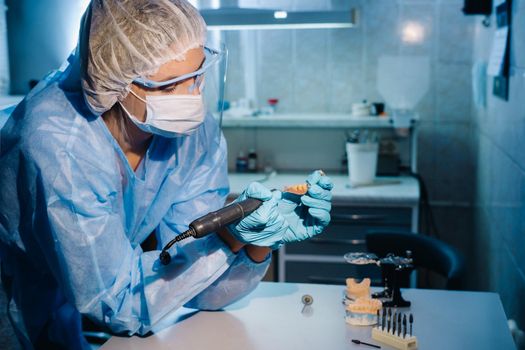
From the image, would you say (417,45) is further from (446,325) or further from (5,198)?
(5,198)

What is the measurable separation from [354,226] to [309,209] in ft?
5.31

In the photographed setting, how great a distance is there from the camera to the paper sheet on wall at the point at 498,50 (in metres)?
2.20

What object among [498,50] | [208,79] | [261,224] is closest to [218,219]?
Answer: [261,224]

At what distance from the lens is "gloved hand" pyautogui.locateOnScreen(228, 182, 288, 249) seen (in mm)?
1309

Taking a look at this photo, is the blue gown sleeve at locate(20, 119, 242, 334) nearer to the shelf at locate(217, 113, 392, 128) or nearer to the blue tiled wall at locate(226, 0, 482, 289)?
the shelf at locate(217, 113, 392, 128)

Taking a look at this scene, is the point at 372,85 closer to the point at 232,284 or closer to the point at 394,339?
the point at 232,284

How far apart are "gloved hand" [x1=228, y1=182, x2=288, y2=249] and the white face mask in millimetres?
263

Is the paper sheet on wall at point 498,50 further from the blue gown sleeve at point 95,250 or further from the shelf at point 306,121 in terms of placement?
the blue gown sleeve at point 95,250

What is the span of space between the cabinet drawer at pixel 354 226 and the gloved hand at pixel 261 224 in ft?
5.36

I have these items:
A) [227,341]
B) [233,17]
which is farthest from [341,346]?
[233,17]

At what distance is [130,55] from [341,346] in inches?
30.1

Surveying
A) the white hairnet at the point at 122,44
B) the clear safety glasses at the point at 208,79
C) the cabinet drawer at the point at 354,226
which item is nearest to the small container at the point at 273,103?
the cabinet drawer at the point at 354,226

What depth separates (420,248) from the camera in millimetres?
2244

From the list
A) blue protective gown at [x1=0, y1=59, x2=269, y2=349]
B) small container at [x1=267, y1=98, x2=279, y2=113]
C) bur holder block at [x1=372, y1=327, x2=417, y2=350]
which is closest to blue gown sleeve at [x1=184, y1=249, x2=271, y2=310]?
blue protective gown at [x1=0, y1=59, x2=269, y2=349]
